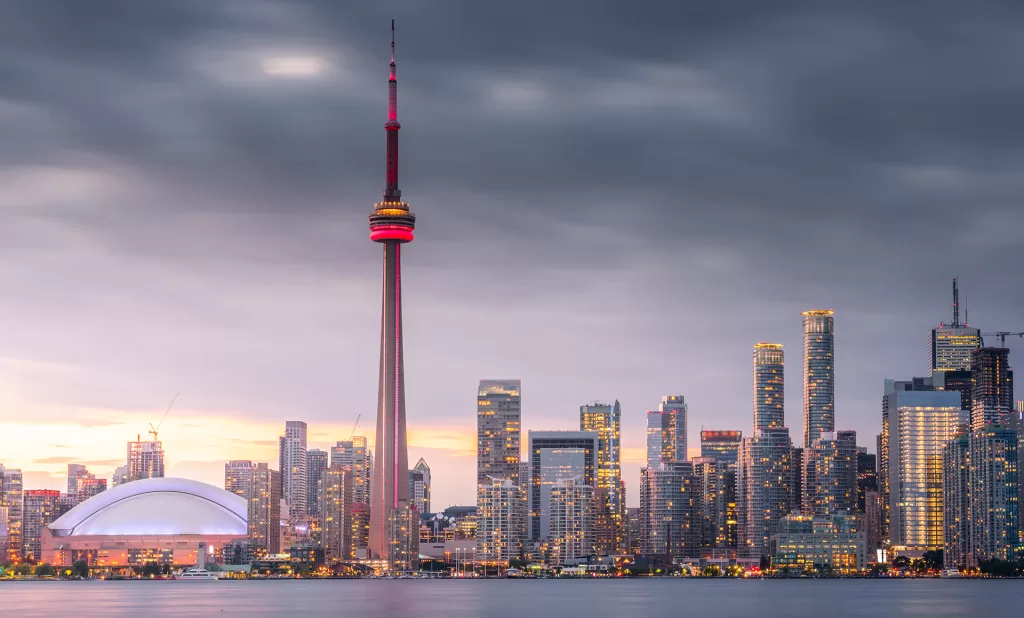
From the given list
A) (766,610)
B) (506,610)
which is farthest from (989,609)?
(506,610)

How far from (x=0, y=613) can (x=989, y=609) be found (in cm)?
12689

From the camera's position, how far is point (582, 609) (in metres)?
198

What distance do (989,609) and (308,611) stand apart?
3482 inches

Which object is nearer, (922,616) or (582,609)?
(922,616)

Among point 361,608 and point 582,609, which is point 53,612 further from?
point 582,609

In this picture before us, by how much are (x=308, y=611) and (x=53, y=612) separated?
3215 cm

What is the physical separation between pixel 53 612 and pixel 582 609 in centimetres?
6733

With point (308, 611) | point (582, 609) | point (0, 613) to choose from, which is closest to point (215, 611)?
point (308, 611)

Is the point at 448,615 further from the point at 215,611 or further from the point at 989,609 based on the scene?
the point at 989,609

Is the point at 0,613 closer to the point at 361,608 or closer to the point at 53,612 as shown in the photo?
the point at 53,612

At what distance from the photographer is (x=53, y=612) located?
189 metres

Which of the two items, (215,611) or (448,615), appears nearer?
(448,615)

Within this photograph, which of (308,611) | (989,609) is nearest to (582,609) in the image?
(308,611)

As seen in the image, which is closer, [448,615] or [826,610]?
[448,615]
